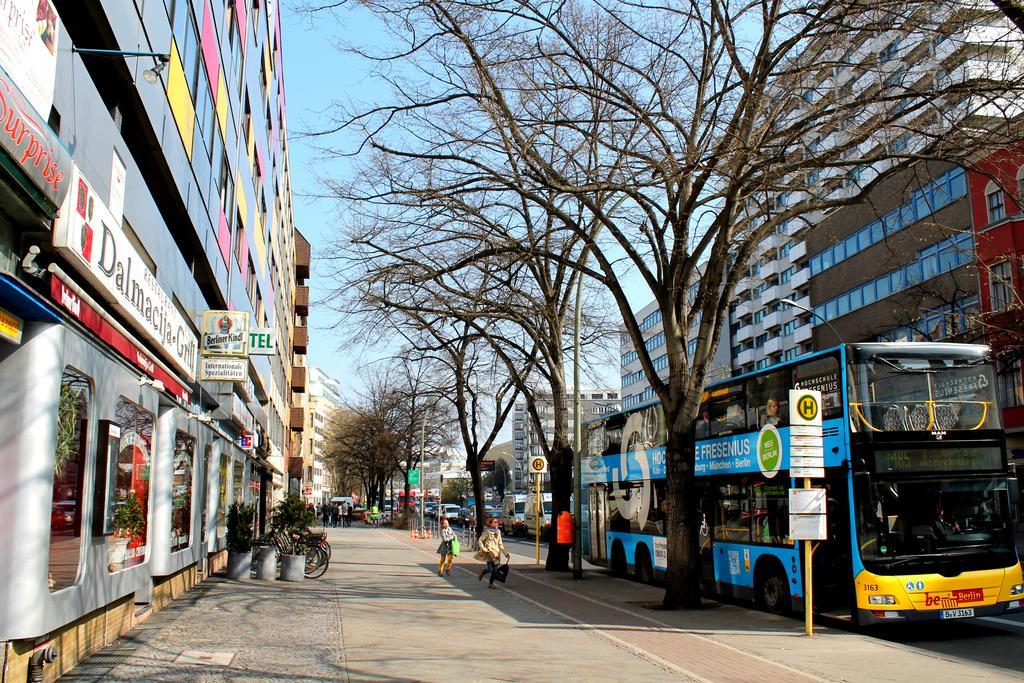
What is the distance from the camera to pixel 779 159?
12312 mm

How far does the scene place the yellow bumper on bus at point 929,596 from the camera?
11.8 meters

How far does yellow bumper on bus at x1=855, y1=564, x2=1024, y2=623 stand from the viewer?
463 inches

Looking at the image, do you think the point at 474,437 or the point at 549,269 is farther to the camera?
the point at 474,437

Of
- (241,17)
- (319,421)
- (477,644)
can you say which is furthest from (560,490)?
(319,421)

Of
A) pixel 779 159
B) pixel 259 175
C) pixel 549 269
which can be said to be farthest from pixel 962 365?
pixel 259 175

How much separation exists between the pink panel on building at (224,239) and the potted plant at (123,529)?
9.04 metres

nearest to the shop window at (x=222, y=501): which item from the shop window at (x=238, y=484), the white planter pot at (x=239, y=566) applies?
the white planter pot at (x=239, y=566)

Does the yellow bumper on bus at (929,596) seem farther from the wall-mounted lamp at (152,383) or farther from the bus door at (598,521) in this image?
the bus door at (598,521)

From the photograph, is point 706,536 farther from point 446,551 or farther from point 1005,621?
point 446,551

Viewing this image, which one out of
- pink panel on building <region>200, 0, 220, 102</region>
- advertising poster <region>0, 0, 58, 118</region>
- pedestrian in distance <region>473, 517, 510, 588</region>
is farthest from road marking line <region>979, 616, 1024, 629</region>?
pink panel on building <region>200, 0, 220, 102</region>

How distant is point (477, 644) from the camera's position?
10969 mm

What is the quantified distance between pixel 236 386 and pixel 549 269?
8.13m

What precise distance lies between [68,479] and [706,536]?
1165 centimetres

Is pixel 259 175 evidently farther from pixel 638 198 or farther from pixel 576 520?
pixel 638 198
